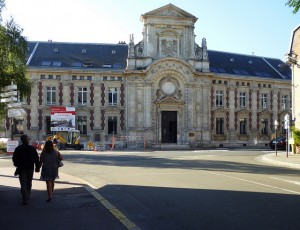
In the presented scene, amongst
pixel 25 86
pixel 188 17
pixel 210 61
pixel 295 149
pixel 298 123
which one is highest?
pixel 188 17

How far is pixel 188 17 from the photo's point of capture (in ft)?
150

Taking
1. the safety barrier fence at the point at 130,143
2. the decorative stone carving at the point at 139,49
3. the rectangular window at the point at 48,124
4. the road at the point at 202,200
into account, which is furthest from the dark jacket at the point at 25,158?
the decorative stone carving at the point at 139,49

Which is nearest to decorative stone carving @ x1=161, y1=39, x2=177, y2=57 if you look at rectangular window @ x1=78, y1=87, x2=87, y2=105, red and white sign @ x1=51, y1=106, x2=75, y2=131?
rectangular window @ x1=78, y1=87, x2=87, y2=105

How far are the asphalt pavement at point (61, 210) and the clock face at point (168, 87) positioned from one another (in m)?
33.3

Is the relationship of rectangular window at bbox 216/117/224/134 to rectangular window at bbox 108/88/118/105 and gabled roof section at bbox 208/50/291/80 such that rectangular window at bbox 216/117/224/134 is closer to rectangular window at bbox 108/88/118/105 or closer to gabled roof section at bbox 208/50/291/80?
gabled roof section at bbox 208/50/291/80

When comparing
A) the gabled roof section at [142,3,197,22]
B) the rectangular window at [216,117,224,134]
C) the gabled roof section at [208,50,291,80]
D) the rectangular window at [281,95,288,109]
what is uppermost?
the gabled roof section at [142,3,197,22]

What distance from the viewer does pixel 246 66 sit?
52594mm

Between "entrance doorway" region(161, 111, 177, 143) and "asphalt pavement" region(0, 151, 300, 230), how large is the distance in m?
33.0

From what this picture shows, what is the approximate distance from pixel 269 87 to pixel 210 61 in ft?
30.0

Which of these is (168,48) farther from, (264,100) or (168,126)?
(264,100)

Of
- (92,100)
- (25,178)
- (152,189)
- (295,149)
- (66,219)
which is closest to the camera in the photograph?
(66,219)

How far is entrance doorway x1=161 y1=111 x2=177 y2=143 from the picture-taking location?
4525cm

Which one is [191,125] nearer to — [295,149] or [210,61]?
[210,61]

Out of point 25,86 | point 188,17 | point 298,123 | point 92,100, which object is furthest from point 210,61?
point 25,86
